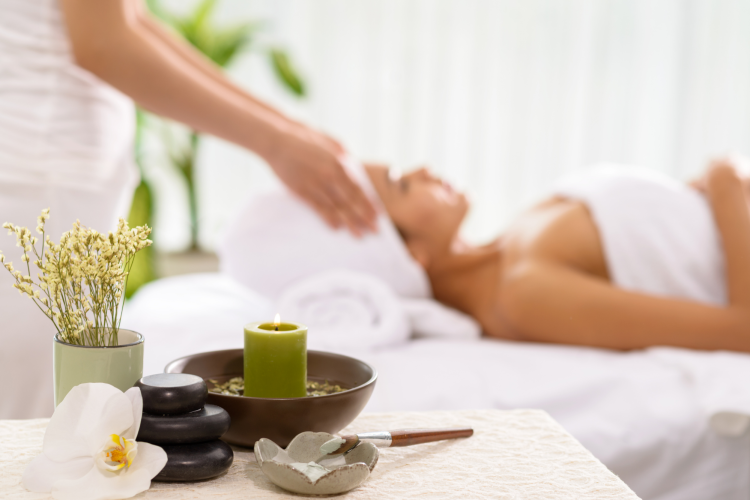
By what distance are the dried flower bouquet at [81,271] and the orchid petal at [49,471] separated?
11 centimetres

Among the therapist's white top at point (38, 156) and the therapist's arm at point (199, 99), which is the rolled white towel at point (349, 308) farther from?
the therapist's white top at point (38, 156)

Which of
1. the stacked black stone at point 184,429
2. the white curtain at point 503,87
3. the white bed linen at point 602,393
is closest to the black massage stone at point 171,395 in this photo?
the stacked black stone at point 184,429

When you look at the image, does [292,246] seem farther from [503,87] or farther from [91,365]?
[503,87]

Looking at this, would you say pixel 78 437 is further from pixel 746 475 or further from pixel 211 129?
pixel 746 475

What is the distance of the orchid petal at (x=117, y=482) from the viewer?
1.84ft

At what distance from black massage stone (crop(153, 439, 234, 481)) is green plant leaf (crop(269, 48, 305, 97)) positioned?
2301mm

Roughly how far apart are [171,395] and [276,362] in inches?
4.3

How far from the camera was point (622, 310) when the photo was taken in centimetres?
140

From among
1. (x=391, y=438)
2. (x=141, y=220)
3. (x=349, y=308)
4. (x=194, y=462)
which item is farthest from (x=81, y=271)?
(x=141, y=220)

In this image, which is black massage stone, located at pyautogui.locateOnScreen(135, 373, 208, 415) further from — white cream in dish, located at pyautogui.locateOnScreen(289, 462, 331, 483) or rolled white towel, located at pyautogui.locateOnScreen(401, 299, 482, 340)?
rolled white towel, located at pyautogui.locateOnScreen(401, 299, 482, 340)

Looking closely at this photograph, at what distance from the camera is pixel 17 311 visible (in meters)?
1.04

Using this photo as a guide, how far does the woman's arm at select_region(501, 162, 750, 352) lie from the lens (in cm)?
138

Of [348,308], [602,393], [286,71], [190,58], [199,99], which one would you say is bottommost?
[602,393]

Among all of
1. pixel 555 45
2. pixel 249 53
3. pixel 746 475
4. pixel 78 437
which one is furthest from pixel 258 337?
pixel 555 45
